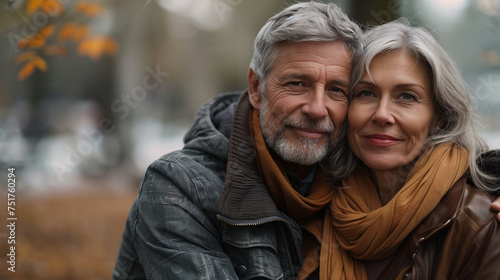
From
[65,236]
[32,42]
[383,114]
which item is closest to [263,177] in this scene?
[383,114]

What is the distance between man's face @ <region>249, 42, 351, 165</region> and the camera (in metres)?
2.72

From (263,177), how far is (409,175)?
74 cm

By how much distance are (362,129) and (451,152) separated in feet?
1.50

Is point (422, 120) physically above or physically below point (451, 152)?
above

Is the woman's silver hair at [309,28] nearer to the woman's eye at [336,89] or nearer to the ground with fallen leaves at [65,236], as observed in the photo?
the woman's eye at [336,89]

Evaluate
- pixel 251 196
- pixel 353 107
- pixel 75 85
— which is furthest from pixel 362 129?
pixel 75 85

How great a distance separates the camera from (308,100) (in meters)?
2.75

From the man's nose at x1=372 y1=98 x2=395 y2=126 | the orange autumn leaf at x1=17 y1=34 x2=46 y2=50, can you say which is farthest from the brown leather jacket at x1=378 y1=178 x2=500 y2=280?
the orange autumn leaf at x1=17 y1=34 x2=46 y2=50

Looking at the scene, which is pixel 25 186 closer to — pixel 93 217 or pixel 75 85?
pixel 93 217

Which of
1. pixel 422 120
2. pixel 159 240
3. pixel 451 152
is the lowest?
pixel 159 240

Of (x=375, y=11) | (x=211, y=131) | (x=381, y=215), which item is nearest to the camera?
(x=381, y=215)

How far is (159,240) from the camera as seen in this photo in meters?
2.52

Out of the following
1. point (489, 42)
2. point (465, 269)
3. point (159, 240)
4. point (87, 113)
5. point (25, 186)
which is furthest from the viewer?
point (87, 113)

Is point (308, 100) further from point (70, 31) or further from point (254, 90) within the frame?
point (70, 31)
